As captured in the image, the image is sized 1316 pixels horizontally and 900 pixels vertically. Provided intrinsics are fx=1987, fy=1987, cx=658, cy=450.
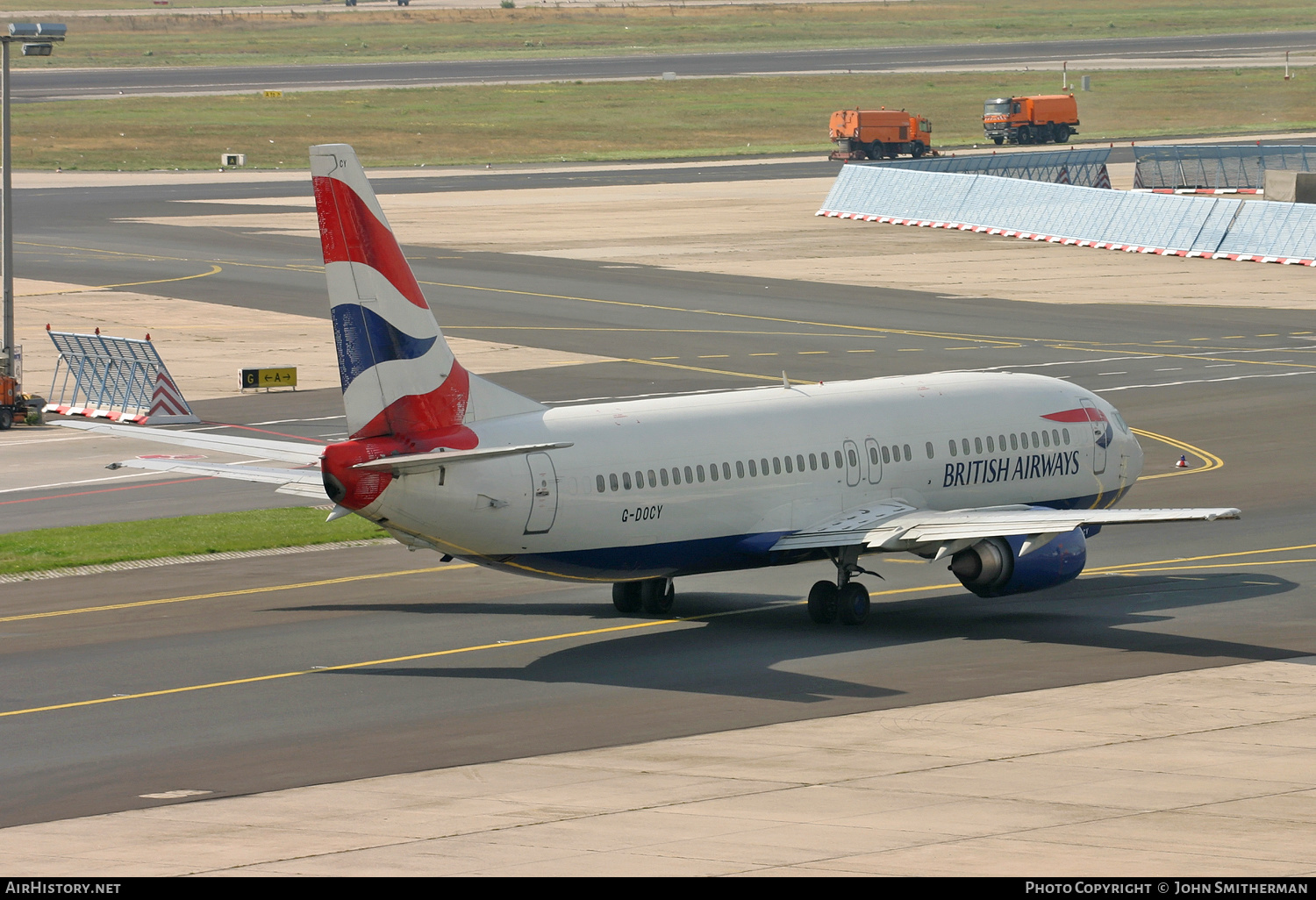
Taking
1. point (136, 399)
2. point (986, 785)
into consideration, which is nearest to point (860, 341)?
point (136, 399)

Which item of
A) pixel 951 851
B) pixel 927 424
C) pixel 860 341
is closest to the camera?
pixel 951 851

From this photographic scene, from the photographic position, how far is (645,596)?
1585 inches

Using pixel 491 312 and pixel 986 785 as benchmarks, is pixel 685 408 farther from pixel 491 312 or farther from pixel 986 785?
pixel 491 312

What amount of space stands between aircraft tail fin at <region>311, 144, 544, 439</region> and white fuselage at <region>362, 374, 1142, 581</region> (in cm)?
142

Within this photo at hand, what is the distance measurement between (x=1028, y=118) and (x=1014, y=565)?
138m

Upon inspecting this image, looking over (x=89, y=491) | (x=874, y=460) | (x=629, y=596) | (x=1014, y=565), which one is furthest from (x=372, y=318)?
(x=89, y=491)

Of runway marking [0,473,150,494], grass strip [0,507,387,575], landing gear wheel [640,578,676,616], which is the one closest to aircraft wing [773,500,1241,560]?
landing gear wheel [640,578,676,616]

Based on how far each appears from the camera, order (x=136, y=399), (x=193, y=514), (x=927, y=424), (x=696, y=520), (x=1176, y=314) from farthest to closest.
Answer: (x=1176, y=314)
(x=136, y=399)
(x=193, y=514)
(x=927, y=424)
(x=696, y=520)

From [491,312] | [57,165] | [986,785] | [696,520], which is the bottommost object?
[986,785]

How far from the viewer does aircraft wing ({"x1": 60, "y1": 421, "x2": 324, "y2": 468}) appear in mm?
36719

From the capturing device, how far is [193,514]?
5300 cm

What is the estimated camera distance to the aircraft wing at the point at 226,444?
120 ft

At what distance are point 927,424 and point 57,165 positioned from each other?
452ft
